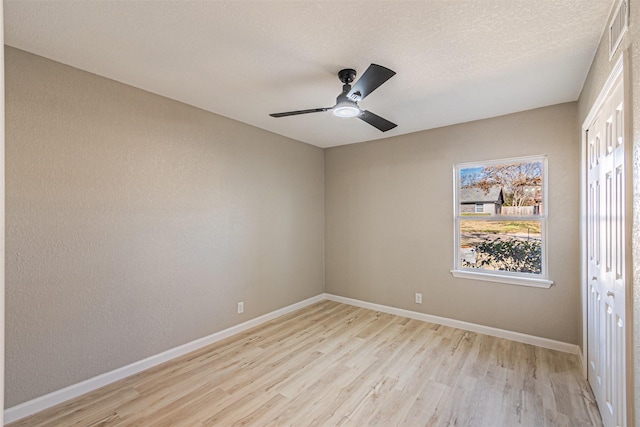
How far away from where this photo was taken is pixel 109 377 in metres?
2.51

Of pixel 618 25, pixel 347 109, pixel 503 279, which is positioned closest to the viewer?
pixel 618 25

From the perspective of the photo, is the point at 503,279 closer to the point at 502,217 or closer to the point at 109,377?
the point at 502,217

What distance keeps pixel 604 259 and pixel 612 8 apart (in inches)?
58.6

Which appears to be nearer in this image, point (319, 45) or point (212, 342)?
point (319, 45)

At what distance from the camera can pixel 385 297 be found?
4.32m

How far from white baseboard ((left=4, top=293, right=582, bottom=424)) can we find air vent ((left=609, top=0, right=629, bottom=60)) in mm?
2723

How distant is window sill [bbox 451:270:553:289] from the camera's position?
3.16 metres

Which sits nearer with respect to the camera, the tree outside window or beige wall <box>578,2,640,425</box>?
beige wall <box>578,2,640,425</box>

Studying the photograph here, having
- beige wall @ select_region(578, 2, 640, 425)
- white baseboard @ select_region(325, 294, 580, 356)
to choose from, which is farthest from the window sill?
beige wall @ select_region(578, 2, 640, 425)

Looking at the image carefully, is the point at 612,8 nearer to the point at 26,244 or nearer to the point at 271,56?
the point at 271,56

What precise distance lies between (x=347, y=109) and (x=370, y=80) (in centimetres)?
31

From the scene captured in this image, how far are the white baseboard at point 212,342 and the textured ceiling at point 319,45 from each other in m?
2.50

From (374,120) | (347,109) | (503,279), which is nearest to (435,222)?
(503,279)

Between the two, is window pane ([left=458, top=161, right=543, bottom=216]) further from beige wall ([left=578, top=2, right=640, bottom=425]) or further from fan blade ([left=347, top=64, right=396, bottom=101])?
fan blade ([left=347, top=64, right=396, bottom=101])
